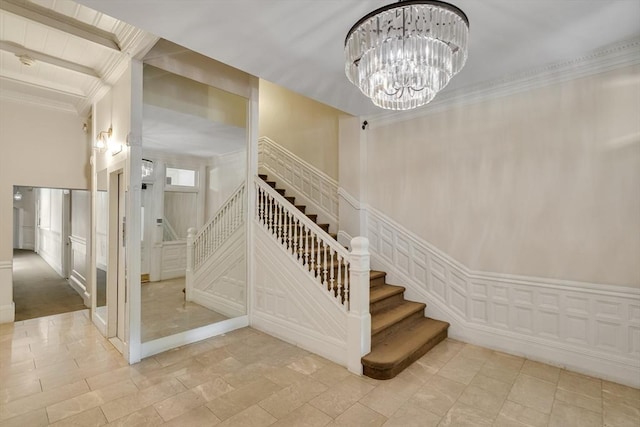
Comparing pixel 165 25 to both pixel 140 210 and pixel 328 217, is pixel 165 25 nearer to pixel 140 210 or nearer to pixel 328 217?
pixel 140 210

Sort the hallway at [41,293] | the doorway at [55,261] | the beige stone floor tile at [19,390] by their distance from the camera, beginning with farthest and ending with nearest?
the doorway at [55,261] → the hallway at [41,293] → the beige stone floor tile at [19,390]

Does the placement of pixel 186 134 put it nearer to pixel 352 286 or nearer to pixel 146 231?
pixel 146 231

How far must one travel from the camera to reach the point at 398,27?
5.77 ft

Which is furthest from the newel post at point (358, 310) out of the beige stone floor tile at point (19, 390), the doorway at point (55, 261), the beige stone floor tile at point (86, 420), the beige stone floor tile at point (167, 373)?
the doorway at point (55, 261)

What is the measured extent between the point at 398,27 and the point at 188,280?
3.80 meters

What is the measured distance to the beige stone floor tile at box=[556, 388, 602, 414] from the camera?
2.47 meters

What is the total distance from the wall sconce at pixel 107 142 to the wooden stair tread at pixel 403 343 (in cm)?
367

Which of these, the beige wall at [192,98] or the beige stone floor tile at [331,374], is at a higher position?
the beige wall at [192,98]

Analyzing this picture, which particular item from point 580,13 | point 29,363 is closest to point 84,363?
point 29,363

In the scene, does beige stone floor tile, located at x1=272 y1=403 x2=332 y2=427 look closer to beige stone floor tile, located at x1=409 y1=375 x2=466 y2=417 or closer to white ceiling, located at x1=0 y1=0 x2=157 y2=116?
beige stone floor tile, located at x1=409 y1=375 x2=466 y2=417

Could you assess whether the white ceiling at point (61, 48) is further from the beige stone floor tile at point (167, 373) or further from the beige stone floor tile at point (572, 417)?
the beige stone floor tile at point (572, 417)

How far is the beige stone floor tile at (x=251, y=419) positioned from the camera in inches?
88.4

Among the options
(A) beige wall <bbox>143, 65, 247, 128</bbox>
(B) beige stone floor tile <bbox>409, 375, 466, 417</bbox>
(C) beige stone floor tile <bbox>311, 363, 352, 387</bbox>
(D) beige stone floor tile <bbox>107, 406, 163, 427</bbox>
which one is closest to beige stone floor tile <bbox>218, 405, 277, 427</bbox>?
(D) beige stone floor tile <bbox>107, 406, 163, 427</bbox>

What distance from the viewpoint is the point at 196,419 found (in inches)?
90.4
